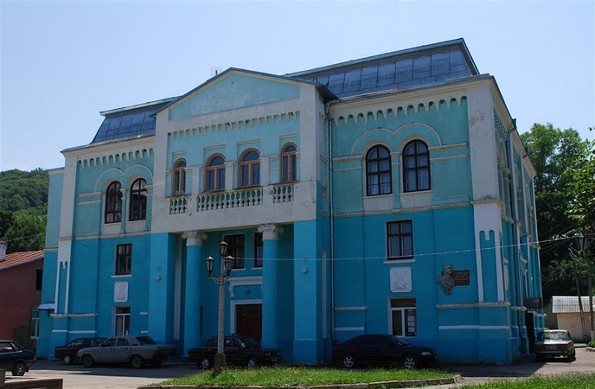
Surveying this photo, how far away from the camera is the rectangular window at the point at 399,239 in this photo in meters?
25.6

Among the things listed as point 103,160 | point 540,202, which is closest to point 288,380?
point 103,160

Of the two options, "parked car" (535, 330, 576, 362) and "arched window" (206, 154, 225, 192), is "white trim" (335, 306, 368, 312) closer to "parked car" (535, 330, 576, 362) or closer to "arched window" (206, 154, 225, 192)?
"parked car" (535, 330, 576, 362)

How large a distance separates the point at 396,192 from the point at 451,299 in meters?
4.79

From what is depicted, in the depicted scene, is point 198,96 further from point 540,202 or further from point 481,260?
point 540,202

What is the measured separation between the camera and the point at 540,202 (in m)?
53.2

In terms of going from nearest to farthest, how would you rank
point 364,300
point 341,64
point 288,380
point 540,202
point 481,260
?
point 288,380 < point 481,260 < point 364,300 < point 341,64 < point 540,202

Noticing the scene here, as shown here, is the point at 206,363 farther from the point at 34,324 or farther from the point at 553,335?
the point at 34,324

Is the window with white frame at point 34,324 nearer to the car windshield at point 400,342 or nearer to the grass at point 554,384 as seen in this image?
the car windshield at point 400,342

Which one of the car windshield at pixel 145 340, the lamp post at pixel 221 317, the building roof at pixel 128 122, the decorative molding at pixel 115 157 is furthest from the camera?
the building roof at pixel 128 122

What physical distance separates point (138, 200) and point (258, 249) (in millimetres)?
7411

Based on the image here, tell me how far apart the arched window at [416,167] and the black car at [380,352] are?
6307 mm

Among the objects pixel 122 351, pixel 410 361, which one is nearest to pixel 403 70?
pixel 410 361

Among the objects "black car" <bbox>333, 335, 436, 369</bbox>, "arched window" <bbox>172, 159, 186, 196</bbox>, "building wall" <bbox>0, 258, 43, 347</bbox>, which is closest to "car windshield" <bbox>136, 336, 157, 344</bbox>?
"arched window" <bbox>172, 159, 186, 196</bbox>

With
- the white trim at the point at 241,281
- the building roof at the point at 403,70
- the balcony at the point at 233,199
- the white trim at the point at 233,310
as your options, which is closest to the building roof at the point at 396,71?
the building roof at the point at 403,70
